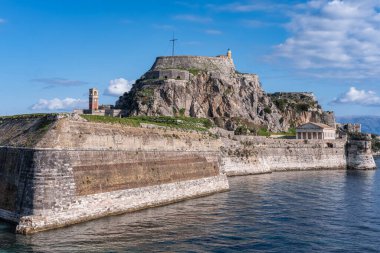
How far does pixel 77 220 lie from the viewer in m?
28.9

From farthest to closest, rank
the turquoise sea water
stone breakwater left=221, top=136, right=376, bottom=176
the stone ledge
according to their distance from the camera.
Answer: stone breakwater left=221, top=136, right=376, bottom=176, the stone ledge, the turquoise sea water

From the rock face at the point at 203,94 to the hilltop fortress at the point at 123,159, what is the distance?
0.26 m

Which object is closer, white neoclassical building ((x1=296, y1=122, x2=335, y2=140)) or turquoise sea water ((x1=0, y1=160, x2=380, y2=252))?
turquoise sea water ((x1=0, y1=160, x2=380, y2=252))

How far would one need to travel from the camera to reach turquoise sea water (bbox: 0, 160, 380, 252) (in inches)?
997

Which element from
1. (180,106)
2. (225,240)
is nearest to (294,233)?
(225,240)

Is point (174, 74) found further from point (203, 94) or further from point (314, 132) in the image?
point (314, 132)

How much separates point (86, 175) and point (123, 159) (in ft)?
16.2

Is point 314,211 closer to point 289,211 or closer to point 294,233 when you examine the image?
point 289,211

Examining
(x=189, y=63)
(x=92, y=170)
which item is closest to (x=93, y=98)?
(x=189, y=63)

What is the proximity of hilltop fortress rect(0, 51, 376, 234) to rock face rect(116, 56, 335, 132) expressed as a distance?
0.26 meters

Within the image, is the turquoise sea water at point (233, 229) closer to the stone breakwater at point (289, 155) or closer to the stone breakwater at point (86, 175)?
the stone breakwater at point (86, 175)

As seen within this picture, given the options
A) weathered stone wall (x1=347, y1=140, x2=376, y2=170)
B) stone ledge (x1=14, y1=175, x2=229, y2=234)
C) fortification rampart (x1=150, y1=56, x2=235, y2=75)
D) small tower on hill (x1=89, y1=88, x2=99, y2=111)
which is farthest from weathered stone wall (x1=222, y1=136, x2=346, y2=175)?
fortification rampart (x1=150, y1=56, x2=235, y2=75)

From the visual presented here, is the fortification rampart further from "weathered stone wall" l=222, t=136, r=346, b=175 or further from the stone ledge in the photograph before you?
the stone ledge

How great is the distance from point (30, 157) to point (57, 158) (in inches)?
68.7
